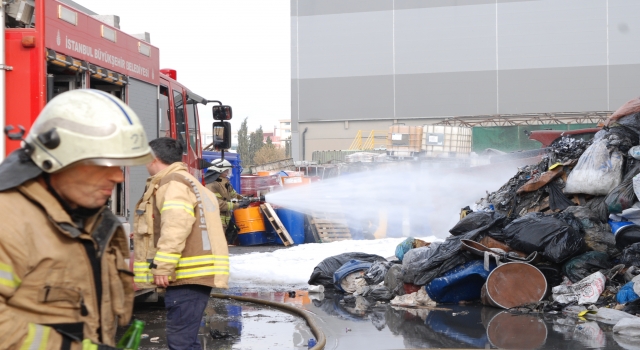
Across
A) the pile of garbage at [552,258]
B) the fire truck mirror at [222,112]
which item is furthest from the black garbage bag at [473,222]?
the fire truck mirror at [222,112]

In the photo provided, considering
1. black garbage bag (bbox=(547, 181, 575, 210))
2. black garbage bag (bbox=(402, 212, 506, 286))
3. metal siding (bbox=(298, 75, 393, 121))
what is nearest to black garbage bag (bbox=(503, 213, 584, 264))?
black garbage bag (bbox=(402, 212, 506, 286))

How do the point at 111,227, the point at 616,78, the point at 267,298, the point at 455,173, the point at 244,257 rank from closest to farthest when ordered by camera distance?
the point at 111,227, the point at 267,298, the point at 244,257, the point at 455,173, the point at 616,78

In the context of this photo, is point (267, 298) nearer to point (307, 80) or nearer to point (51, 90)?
point (51, 90)

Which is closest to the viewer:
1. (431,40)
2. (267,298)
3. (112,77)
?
(112,77)

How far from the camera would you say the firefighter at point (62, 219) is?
190 centimetres

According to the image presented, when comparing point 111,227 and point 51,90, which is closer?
point 111,227

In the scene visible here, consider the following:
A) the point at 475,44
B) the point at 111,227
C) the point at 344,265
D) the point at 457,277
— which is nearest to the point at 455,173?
the point at 344,265

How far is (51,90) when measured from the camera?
245 inches

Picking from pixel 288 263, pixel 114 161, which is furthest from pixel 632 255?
pixel 114 161

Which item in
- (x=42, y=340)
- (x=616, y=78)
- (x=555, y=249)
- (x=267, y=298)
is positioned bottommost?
(x=267, y=298)

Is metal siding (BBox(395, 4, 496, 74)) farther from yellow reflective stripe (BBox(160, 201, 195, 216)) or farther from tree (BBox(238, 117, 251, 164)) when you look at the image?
yellow reflective stripe (BBox(160, 201, 195, 216))

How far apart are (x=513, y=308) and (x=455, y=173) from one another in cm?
826

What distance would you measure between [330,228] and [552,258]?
8.00m

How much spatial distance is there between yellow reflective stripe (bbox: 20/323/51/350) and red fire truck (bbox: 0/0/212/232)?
413 centimetres
